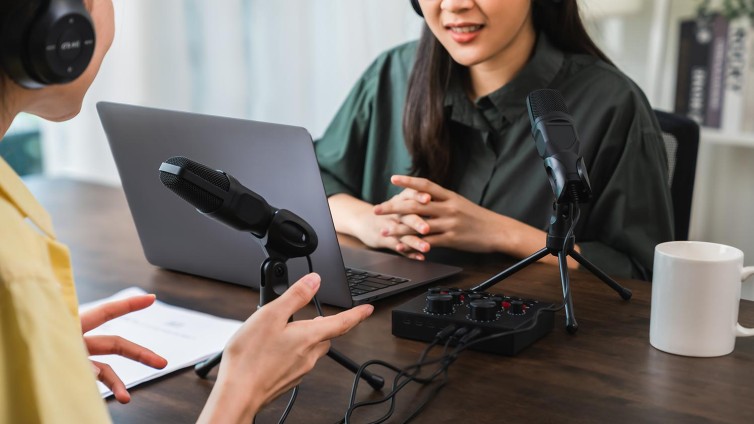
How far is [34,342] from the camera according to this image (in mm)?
605

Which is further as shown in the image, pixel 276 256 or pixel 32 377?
pixel 276 256

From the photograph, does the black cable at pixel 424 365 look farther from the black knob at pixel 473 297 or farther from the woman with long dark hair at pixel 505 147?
the woman with long dark hair at pixel 505 147

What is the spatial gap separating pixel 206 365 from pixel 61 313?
1.33 ft

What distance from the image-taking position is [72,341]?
63cm

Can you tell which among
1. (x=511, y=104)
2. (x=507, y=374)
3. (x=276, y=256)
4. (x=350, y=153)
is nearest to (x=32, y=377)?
(x=276, y=256)

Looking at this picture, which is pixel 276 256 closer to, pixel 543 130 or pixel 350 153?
pixel 543 130

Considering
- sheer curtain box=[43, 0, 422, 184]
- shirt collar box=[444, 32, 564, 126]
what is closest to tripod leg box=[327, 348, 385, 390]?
shirt collar box=[444, 32, 564, 126]

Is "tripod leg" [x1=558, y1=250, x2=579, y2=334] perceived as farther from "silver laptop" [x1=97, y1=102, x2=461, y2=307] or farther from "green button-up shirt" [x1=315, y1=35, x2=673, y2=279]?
"green button-up shirt" [x1=315, y1=35, x2=673, y2=279]

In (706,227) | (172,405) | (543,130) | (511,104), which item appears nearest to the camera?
(172,405)

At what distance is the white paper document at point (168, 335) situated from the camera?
1.05 m

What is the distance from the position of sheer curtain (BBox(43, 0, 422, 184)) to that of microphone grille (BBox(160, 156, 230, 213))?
2.19m

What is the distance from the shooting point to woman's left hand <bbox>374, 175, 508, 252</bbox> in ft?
4.89

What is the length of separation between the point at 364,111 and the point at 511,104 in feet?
1.23

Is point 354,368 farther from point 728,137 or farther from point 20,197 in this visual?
point 728,137
